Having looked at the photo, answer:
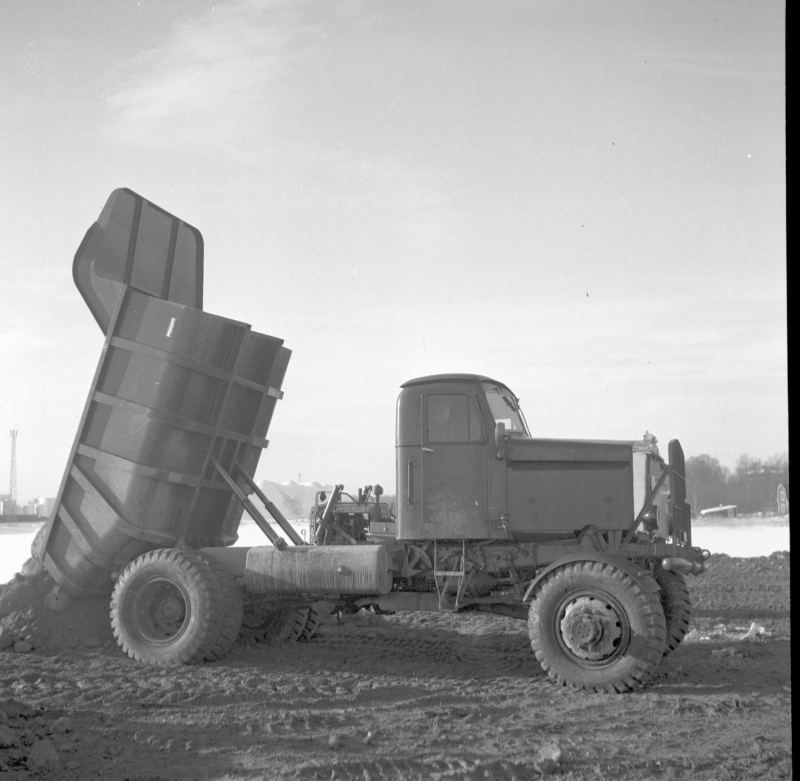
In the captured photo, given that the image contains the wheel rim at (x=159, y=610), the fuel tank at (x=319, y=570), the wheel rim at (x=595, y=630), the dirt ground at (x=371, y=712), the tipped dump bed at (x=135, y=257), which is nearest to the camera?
the dirt ground at (x=371, y=712)

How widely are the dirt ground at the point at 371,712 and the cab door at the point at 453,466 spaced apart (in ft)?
4.36

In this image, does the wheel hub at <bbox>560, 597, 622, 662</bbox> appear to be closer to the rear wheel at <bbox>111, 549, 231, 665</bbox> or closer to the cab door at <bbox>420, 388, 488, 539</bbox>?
the cab door at <bbox>420, 388, 488, 539</bbox>

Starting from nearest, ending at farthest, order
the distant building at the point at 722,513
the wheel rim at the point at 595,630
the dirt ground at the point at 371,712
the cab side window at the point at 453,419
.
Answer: the dirt ground at the point at 371,712, the wheel rim at the point at 595,630, the cab side window at the point at 453,419, the distant building at the point at 722,513

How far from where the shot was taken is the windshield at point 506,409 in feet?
26.5

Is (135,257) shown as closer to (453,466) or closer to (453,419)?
(453,419)

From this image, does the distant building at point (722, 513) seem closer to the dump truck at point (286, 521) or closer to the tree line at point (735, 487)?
the tree line at point (735, 487)

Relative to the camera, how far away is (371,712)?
6.12 metres

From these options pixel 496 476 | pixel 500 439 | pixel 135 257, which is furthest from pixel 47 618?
pixel 500 439

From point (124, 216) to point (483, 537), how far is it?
16.1ft

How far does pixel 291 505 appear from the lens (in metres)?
11.7

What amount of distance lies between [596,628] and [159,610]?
4013 mm

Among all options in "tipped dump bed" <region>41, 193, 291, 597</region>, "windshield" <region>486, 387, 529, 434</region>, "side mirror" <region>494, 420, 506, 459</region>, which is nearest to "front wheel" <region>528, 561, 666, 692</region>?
"side mirror" <region>494, 420, 506, 459</region>

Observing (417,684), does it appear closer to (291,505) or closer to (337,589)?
(337,589)

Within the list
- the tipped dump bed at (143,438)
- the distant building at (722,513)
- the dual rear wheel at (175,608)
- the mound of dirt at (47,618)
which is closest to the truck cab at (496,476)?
the dual rear wheel at (175,608)
